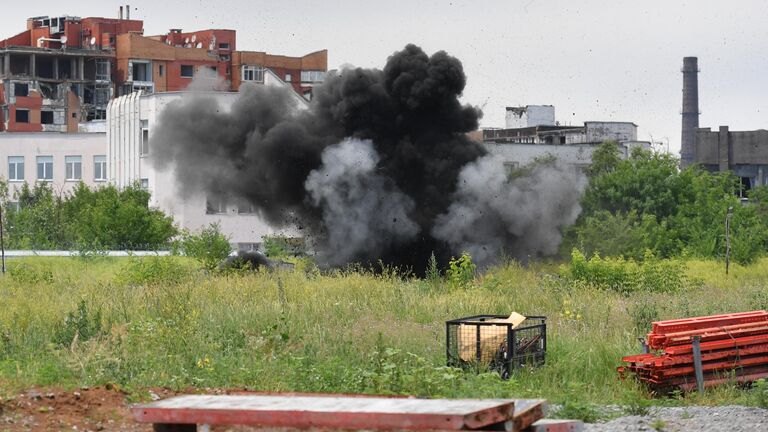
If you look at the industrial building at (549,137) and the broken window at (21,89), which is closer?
the industrial building at (549,137)

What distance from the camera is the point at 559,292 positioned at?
2441 centimetres

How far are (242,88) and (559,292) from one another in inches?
1019

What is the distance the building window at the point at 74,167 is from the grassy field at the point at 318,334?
5354 centimetres

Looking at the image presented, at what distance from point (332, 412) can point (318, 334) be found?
913 centimetres

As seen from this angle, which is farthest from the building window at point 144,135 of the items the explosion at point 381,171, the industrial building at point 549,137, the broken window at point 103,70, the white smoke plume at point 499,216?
the broken window at point 103,70

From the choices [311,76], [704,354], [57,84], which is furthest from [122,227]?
[57,84]

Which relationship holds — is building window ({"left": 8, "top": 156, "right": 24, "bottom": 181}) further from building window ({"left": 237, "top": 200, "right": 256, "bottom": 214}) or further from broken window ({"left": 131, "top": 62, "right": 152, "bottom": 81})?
building window ({"left": 237, "top": 200, "right": 256, "bottom": 214})

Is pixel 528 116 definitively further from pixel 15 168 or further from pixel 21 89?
pixel 21 89

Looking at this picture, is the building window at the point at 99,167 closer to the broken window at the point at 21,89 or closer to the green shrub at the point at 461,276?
the broken window at the point at 21,89

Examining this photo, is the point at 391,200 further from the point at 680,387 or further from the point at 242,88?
the point at 680,387

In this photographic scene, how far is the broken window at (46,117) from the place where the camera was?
98.4 meters

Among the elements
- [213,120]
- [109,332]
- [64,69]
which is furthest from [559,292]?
[64,69]

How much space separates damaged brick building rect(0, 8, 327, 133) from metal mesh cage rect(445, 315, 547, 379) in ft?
256

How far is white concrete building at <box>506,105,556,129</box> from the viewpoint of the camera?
86.9 m
